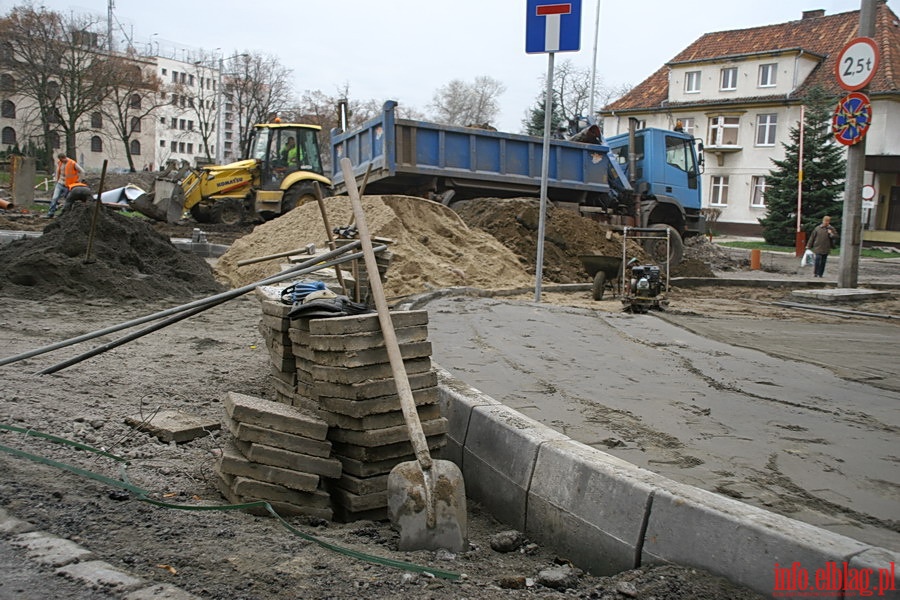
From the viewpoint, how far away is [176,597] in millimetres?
2570

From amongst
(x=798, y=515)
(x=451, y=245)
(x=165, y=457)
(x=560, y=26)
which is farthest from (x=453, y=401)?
(x=451, y=245)

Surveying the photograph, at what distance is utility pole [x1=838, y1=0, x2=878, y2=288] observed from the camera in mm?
12391

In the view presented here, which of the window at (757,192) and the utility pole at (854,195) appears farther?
the window at (757,192)

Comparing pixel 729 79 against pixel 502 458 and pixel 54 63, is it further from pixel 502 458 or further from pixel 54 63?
pixel 502 458

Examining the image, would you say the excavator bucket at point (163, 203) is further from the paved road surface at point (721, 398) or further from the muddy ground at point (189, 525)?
the muddy ground at point (189, 525)

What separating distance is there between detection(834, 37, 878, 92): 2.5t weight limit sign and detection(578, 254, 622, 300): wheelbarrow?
176 inches

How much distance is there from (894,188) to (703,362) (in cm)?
3998

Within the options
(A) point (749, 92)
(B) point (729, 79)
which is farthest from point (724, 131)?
(B) point (729, 79)

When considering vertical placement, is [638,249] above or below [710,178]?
below

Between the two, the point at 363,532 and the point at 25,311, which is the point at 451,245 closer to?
the point at 25,311

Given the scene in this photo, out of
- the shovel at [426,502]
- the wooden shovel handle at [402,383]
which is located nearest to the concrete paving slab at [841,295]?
the wooden shovel handle at [402,383]

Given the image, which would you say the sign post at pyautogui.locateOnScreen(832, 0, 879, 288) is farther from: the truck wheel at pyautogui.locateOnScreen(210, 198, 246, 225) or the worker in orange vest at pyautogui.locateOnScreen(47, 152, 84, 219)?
the worker in orange vest at pyautogui.locateOnScreen(47, 152, 84, 219)

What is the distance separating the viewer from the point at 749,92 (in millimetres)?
47188

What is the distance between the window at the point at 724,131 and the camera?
156 feet
